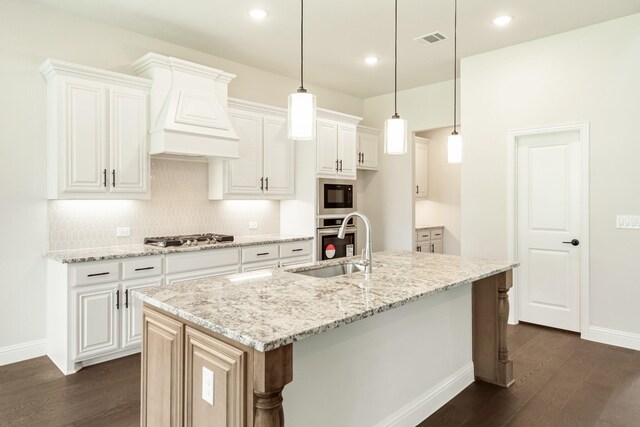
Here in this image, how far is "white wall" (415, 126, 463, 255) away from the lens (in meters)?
6.93

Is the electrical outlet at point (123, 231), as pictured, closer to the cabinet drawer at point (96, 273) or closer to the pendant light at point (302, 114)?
the cabinet drawer at point (96, 273)

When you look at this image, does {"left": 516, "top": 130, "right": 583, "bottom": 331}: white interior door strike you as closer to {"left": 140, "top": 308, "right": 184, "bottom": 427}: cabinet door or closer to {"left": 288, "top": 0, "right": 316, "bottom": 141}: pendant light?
{"left": 288, "top": 0, "right": 316, "bottom": 141}: pendant light

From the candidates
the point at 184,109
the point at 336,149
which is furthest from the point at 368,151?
the point at 184,109

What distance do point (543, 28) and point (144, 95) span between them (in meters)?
3.81

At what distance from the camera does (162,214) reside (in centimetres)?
408

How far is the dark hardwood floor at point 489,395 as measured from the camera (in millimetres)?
2430

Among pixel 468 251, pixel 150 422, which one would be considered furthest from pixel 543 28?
pixel 150 422

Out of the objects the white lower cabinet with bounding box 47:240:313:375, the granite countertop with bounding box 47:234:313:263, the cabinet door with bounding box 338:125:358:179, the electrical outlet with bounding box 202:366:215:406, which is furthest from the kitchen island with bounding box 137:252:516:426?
the cabinet door with bounding box 338:125:358:179

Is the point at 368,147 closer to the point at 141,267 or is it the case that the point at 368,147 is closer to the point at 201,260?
the point at 201,260

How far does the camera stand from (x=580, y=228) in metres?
3.92

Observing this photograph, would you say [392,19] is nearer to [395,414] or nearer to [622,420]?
[395,414]

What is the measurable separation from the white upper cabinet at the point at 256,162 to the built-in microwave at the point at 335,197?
15.6 inches

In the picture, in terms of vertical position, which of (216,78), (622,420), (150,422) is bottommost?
(622,420)

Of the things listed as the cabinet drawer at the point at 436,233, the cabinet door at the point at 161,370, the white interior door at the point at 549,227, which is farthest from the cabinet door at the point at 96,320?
the cabinet drawer at the point at 436,233
